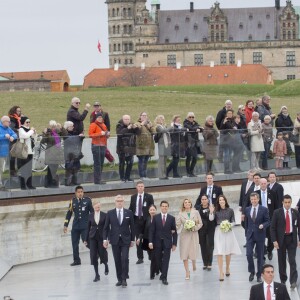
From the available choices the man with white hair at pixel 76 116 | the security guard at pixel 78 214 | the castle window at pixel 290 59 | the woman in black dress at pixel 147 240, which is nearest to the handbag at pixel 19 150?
the security guard at pixel 78 214

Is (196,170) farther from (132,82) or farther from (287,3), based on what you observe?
(287,3)

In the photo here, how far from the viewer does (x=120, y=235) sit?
75.7ft

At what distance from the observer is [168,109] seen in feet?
205

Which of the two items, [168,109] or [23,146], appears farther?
[168,109]

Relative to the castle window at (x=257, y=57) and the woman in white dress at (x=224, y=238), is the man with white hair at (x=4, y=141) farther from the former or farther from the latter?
the castle window at (x=257, y=57)

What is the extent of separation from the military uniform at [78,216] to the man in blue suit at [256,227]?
128 inches

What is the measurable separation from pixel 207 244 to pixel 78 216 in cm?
256

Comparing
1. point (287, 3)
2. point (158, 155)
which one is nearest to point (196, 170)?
point (158, 155)

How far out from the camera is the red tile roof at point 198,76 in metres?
146

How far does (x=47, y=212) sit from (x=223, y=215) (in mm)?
4512

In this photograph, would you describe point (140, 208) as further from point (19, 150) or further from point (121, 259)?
point (19, 150)

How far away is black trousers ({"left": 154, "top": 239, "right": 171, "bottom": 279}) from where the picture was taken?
2312 cm

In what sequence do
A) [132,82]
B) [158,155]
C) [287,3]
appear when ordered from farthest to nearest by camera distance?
[287,3]
[132,82]
[158,155]

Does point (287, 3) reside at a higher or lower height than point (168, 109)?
higher
